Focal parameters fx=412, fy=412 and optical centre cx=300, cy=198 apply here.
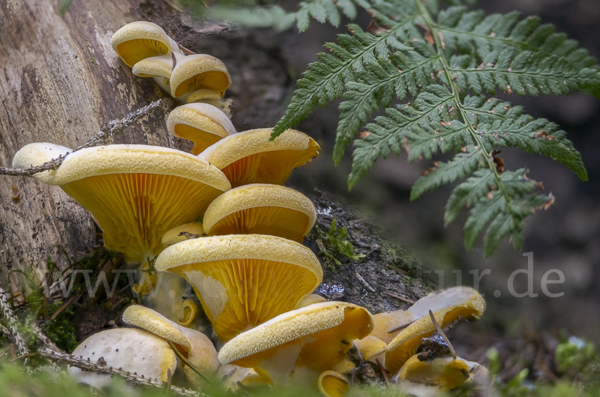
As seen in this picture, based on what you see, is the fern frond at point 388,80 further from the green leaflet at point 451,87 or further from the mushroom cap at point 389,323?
the mushroom cap at point 389,323

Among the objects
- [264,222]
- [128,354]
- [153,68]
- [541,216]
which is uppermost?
[153,68]

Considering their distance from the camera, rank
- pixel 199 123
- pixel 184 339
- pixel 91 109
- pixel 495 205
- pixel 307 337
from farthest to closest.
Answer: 1. pixel 91 109
2. pixel 199 123
3. pixel 184 339
4. pixel 307 337
5. pixel 495 205

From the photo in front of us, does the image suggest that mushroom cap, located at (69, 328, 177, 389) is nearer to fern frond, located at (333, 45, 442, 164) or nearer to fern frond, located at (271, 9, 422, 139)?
fern frond, located at (271, 9, 422, 139)

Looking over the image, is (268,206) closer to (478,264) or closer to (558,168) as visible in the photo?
(478,264)

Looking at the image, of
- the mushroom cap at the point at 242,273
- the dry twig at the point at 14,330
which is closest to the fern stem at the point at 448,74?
the mushroom cap at the point at 242,273

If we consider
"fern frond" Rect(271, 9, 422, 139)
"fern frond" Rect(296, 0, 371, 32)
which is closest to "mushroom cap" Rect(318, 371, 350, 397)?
"fern frond" Rect(271, 9, 422, 139)

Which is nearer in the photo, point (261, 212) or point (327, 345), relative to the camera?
point (327, 345)

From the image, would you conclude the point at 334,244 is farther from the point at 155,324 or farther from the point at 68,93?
the point at 68,93

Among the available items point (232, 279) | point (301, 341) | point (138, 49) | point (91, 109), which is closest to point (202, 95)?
point (138, 49)

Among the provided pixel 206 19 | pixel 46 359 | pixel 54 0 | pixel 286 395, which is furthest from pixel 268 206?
pixel 54 0
